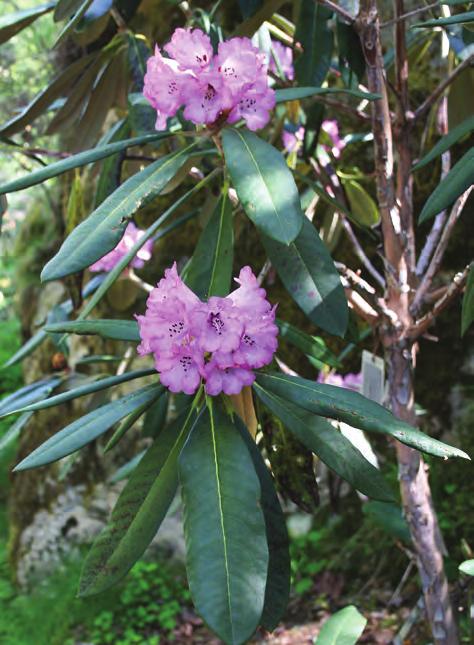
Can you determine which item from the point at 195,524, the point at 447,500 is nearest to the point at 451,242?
the point at 447,500

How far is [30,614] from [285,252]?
2.00 meters

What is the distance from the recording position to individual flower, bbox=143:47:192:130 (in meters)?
0.80

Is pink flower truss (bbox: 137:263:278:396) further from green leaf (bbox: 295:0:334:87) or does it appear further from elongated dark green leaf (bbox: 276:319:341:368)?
green leaf (bbox: 295:0:334:87)

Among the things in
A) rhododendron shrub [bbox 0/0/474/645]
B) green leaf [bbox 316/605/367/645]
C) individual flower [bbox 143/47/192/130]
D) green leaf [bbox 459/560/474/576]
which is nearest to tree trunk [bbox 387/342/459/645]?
rhododendron shrub [bbox 0/0/474/645]

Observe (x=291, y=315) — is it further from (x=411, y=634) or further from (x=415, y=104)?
(x=411, y=634)

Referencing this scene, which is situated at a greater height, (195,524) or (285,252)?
(285,252)

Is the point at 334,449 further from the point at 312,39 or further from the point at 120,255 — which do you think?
the point at 120,255

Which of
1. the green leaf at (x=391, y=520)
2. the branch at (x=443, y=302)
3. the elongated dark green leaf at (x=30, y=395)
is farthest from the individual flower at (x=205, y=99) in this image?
the green leaf at (x=391, y=520)

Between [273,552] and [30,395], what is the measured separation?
Result: 2.19 feet

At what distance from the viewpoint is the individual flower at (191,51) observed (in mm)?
785

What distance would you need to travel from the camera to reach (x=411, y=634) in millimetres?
1752

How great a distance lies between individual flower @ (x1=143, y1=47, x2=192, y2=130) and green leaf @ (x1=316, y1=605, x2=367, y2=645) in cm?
69

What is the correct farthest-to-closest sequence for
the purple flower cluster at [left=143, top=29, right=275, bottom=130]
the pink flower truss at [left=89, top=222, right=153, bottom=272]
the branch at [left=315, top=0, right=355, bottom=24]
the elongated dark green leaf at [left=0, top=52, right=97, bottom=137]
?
the pink flower truss at [left=89, top=222, right=153, bottom=272] → the elongated dark green leaf at [left=0, top=52, right=97, bottom=137] → the branch at [left=315, top=0, right=355, bottom=24] → the purple flower cluster at [left=143, top=29, right=275, bottom=130]

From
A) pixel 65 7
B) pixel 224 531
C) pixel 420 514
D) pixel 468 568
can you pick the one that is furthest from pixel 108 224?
pixel 420 514
